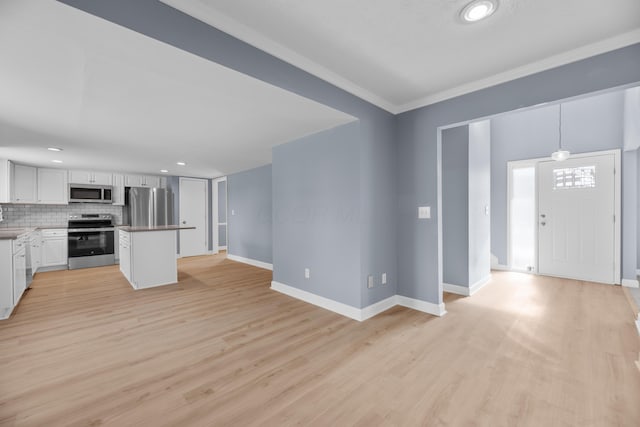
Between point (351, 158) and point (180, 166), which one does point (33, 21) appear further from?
point (180, 166)

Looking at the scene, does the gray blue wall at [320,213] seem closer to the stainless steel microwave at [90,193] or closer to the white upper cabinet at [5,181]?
the stainless steel microwave at [90,193]

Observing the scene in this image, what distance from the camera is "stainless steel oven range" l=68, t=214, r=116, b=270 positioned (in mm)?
5465

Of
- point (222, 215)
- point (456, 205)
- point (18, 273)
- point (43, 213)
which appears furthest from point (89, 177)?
point (456, 205)

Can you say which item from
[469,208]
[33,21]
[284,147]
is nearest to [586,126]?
[469,208]

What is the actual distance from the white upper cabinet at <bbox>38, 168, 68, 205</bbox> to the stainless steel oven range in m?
0.48

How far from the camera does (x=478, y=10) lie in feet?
5.34

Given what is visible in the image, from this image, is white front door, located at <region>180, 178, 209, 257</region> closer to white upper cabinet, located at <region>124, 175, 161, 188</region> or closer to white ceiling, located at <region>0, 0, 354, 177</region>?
white upper cabinet, located at <region>124, 175, 161, 188</region>

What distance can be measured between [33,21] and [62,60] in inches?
17.1

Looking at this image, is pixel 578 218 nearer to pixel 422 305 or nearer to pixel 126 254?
pixel 422 305

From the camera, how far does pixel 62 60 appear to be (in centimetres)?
174

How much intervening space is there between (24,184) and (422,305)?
298 inches

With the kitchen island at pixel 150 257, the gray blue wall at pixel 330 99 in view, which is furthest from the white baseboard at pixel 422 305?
the kitchen island at pixel 150 257

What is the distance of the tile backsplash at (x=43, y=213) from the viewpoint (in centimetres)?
530

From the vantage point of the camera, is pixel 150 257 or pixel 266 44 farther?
pixel 150 257
